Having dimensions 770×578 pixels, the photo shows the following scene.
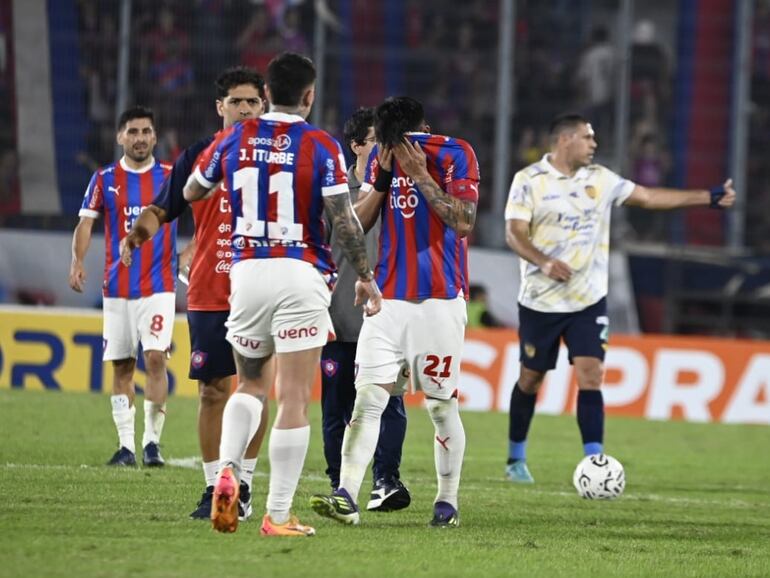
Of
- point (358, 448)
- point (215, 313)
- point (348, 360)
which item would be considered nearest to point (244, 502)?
point (358, 448)

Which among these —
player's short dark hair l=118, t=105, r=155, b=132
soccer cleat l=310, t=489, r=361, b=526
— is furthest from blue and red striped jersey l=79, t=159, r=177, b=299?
soccer cleat l=310, t=489, r=361, b=526

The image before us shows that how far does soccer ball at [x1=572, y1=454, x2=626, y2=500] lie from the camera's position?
9641mm

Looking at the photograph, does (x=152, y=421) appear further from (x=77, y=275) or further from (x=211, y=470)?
(x=211, y=470)

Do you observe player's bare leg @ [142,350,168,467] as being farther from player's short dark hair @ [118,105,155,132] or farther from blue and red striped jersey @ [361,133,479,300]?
blue and red striped jersey @ [361,133,479,300]

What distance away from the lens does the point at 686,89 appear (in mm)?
19812

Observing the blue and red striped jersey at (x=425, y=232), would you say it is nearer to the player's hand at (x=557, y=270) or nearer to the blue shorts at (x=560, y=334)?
the player's hand at (x=557, y=270)

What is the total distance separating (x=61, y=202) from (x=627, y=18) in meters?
7.13

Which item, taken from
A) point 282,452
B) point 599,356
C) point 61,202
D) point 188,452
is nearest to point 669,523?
point 599,356

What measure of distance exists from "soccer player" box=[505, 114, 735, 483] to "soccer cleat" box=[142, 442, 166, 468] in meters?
2.50

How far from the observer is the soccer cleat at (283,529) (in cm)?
669

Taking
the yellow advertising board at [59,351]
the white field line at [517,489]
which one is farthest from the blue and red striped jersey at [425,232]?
the yellow advertising board at [59,351]

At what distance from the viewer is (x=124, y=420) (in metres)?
10.5

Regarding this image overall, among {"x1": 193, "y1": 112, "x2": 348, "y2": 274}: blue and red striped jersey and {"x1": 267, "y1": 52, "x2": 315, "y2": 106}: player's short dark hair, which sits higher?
{"x1": 267, "y1": 52, "x2": 315, "y2": 106}: player's short dark hair

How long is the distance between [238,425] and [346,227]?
100cm
